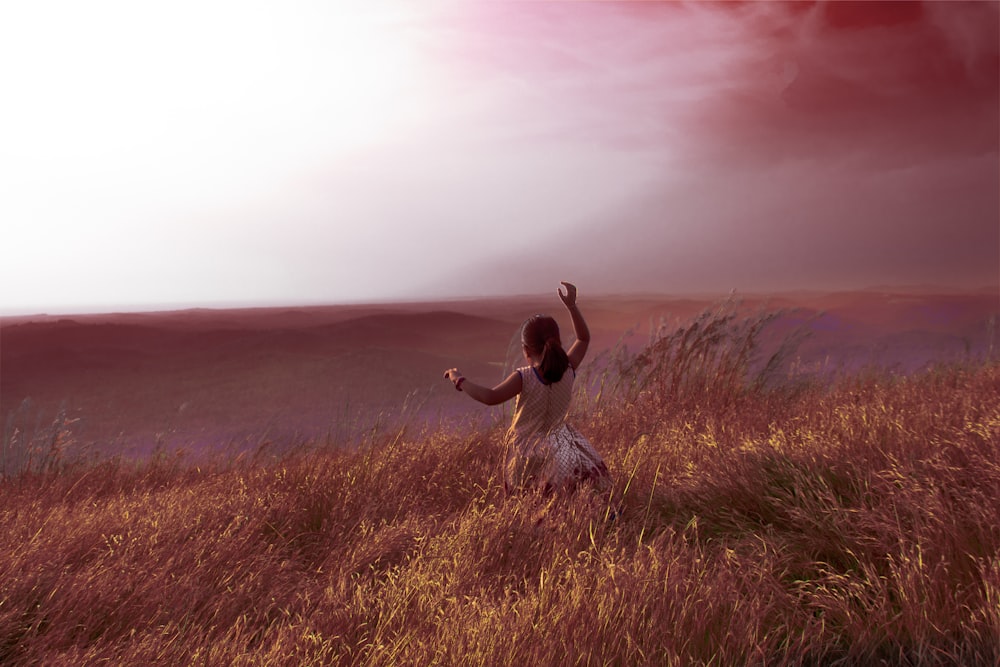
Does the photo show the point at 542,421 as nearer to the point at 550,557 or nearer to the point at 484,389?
the point at 484,389

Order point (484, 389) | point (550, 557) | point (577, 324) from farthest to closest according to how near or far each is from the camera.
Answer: point (577, 324)
point (484, 389)
point (550, 557)

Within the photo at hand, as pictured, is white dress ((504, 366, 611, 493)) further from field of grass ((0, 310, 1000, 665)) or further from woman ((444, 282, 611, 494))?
field of grass ((0, 310, 1000, 665))

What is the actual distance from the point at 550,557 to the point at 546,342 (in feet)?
3.82

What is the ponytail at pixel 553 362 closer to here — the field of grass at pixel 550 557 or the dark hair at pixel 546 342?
the dark hair at pixel 546 342

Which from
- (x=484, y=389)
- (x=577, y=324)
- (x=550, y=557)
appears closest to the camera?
(x=550, y=557)

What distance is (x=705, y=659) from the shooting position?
196 cm

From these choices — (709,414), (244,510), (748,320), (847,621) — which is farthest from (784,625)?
(748,320)

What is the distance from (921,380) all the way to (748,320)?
1.52 m

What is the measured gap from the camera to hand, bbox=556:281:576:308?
12.7 feet

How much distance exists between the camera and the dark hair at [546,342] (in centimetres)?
341

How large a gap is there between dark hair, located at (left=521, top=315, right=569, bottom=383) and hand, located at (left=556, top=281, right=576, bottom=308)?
0.40 m

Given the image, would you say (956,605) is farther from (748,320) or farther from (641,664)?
(748,320)

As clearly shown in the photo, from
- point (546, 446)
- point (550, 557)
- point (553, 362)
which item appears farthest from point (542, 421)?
point (550, 557)

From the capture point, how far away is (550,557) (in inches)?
102
